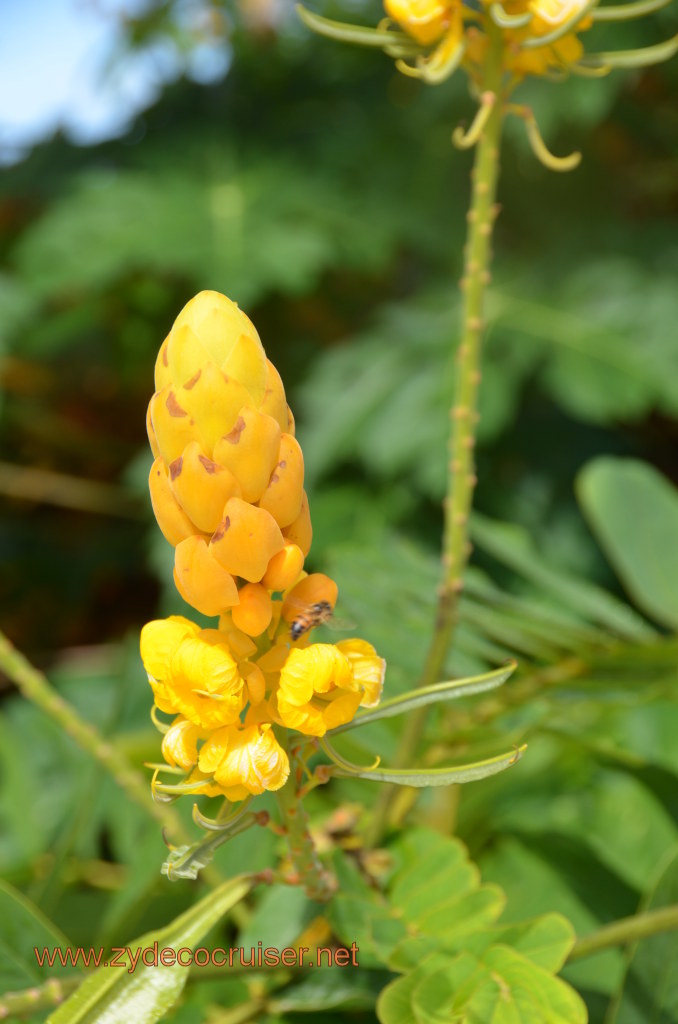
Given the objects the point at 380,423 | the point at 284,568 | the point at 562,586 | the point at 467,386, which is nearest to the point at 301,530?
the point at 284,568

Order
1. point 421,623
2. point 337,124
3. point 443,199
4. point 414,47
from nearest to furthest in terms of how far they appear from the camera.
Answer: point 414,47, point 421,623, point 443,199, point 337,124

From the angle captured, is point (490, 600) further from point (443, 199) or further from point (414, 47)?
point (443, 199)

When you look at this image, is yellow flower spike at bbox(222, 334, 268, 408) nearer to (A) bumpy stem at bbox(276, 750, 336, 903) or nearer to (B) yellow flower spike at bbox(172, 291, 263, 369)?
(B) yellow flower spike at bbox(172, 291, 263, 369)

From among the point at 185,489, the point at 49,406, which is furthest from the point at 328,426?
the point at 185,489

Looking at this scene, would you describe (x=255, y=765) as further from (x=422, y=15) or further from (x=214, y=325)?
(x=422, y=15)

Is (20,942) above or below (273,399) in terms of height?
below

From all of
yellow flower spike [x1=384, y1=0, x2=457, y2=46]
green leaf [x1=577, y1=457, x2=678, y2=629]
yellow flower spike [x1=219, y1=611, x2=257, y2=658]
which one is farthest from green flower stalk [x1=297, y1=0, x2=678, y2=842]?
green leaf [x1=577, y1=457, x2=678, y2=629]

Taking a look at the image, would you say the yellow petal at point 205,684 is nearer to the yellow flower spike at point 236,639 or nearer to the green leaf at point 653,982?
the yellow flower spike at point 236,639
